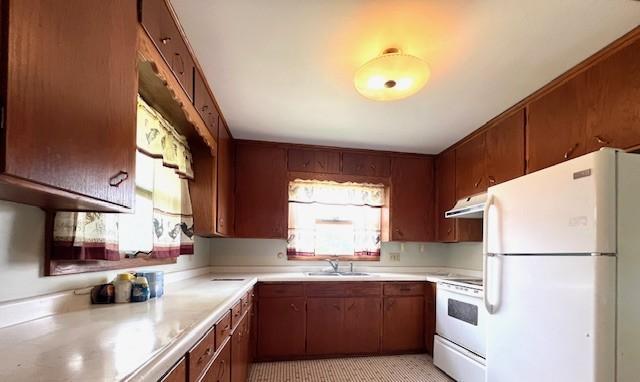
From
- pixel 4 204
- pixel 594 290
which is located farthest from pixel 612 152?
pixel 4 204

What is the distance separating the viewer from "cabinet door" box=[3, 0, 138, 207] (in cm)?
69

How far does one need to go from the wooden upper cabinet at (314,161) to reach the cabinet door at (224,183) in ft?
2.21

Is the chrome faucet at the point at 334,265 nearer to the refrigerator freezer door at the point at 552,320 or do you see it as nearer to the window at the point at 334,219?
the window at the point at 334,219

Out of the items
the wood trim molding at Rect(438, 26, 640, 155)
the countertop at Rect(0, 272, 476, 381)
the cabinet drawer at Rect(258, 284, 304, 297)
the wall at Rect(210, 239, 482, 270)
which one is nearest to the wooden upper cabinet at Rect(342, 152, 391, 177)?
the wall at Rect(210, 239, 482, 270)

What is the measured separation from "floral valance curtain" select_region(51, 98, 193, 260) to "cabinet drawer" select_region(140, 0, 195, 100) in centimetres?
27

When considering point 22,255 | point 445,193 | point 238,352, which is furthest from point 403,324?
point 22,255

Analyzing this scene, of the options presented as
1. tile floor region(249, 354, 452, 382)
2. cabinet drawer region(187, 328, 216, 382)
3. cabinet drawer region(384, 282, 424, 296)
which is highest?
cabinet drawer region(187, 328, 216, 382)

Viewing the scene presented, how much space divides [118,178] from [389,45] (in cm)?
146

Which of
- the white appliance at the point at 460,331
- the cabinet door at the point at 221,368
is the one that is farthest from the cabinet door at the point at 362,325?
the cabinet door at the point at 221,368

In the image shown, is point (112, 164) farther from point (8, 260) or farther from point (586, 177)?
point (586, 177)

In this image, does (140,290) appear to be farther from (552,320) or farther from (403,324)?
(403,324)

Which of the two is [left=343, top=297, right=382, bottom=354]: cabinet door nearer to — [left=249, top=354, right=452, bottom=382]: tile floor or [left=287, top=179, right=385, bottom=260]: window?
[left=249, top=354, right=452, bottom=382]: tile floor

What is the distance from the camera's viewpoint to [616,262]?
1500mm

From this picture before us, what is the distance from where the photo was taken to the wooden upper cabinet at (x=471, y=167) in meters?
3.19
